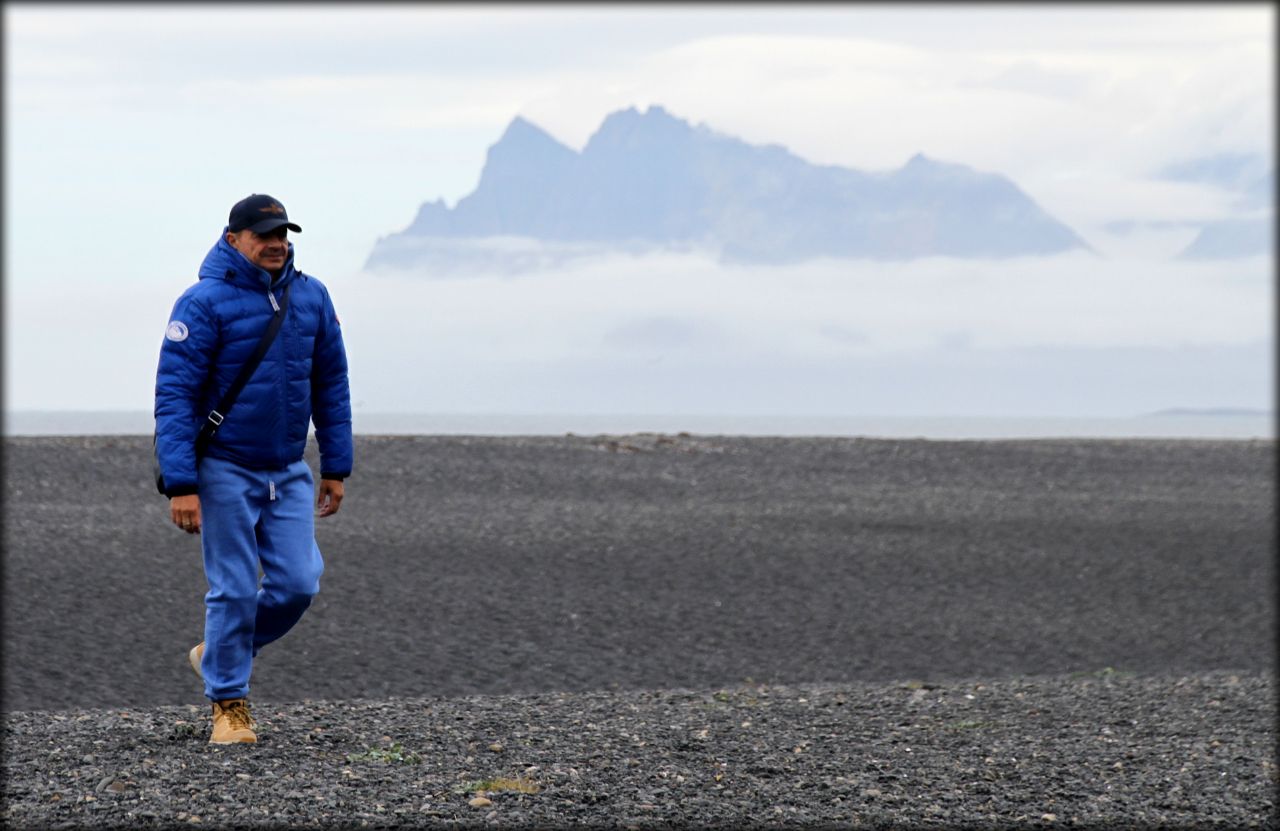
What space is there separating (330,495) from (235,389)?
2.29 ft

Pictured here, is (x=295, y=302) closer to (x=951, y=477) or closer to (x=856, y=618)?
(x=856, y=618)

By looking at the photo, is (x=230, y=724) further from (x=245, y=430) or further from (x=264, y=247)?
(x=264, y=247)

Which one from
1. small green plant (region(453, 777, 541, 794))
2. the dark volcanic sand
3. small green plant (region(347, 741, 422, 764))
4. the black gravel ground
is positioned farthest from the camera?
the dark volcanic sand

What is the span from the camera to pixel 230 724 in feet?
18.8

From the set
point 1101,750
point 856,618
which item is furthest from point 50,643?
point 1101,750

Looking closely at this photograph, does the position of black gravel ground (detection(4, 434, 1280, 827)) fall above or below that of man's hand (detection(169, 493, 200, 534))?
below

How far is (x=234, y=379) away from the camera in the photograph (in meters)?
5.53

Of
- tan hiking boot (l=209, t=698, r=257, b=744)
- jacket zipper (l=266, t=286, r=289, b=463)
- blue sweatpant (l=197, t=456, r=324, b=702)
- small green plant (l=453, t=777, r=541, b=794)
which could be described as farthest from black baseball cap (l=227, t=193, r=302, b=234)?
small green plant (l=453, t=777, r=541, b=794)

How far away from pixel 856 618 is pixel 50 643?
637cm

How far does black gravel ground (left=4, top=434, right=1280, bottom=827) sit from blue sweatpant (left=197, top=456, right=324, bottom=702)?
0.40m

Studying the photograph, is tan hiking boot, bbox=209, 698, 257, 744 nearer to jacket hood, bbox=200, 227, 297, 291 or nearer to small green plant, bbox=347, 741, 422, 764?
small green plant, bbox=347, 741, 422, 764

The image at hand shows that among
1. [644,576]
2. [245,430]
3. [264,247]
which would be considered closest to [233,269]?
[264,247]

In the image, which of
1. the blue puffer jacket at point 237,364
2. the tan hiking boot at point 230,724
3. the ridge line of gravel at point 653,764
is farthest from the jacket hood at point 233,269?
the ridge line of gravel at point 653,764

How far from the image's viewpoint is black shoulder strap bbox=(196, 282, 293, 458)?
5500 millimetres
